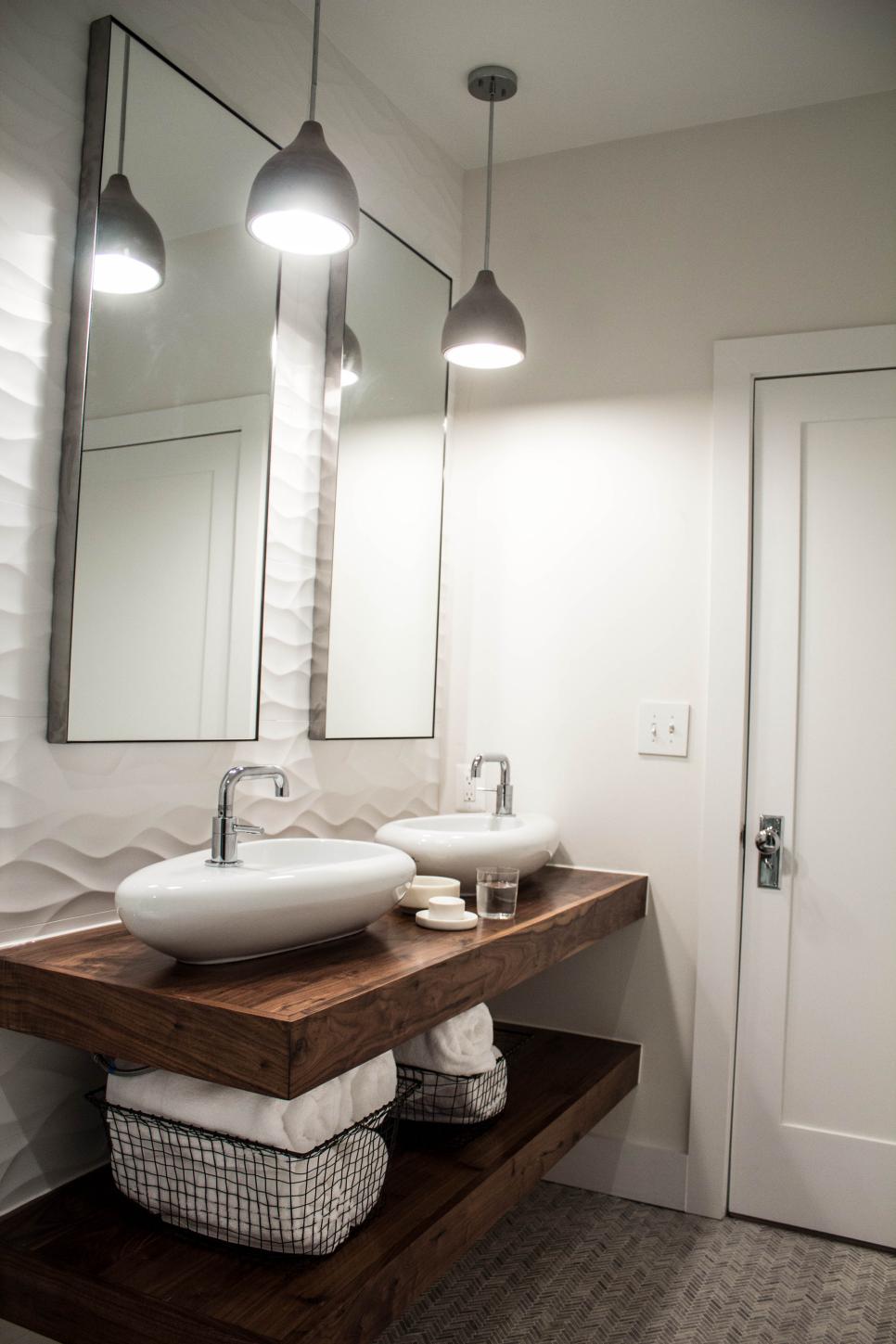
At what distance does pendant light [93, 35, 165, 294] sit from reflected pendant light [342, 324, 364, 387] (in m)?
0.59

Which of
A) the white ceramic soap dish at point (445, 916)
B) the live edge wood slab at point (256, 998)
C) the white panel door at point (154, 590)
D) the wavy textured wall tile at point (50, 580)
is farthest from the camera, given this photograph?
the white ceramic soap dish at point (445, 916)

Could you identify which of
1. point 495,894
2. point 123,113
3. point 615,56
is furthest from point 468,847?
point 615,56

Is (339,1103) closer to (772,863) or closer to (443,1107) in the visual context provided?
(443,1107)

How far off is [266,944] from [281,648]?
798 millimetres

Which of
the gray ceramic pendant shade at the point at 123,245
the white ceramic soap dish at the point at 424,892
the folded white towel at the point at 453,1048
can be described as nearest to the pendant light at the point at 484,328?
the gray ceramic pendant shade at the point at 123,245

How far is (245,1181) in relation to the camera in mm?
1483

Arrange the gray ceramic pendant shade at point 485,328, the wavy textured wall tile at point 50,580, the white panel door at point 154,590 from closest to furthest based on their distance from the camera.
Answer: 1. the wavy textured wall tile at point 50,580
2. the white panel door at point 154,590
3. the gray ceramic pendant shade at point 485,328

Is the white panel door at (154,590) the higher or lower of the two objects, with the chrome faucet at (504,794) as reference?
higher

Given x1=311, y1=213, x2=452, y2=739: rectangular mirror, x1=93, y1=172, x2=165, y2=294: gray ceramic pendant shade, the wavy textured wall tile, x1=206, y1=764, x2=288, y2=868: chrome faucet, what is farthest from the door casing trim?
x1=93, y1=172, x2=165, y2=294: gray ceramic pendant shade

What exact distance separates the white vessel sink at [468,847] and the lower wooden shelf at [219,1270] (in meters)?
0.56

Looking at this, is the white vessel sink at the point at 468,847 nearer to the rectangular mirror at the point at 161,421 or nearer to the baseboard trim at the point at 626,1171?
the rectangular mirror at the point at 161,421

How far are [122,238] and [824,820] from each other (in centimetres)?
185

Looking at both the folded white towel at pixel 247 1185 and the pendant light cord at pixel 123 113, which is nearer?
the folded white towel at pixel 247 1185

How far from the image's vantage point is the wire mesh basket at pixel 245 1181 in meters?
1.46
